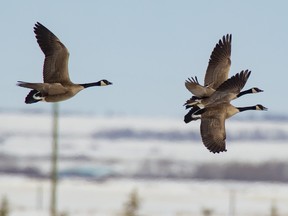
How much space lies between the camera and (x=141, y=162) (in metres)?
119

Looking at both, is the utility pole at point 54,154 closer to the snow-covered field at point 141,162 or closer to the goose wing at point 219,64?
the snow-covered field at point 141,162

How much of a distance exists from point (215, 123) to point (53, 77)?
3.11ft

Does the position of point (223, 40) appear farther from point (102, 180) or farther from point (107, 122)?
point (107, 122)

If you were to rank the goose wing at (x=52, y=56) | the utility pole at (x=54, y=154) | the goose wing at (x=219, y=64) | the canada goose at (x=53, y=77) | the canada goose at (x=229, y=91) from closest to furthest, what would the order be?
1. the canada goose at (x=229, y=91)
2. the canada goose at (x=53, y=77)
3. the goose wing at (x=52, y=56)
4. the goose wing at (x=219, y=64)
5. the utility pole at (x=54, y=154)

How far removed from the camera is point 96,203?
6694cm

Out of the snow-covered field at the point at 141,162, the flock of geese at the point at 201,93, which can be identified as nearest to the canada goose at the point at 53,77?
the flock of geese at the point at 201,93

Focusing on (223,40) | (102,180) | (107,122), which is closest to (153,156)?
(102,180)

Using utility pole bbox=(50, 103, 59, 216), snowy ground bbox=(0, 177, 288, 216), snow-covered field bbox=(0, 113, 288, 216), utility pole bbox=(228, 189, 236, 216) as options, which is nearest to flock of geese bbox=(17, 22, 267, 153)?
utility pole bbox=(50, 103, 59, 216)

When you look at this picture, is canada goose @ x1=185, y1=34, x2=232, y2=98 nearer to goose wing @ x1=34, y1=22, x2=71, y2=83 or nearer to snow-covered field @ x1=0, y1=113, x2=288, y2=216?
goose wing @ x1=34, y1=22, x2=71, y2=83

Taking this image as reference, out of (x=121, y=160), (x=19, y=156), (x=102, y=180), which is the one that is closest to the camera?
(x=19, y=156)

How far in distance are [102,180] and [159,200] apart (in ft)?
126

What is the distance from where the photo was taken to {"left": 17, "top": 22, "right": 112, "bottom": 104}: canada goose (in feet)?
20.4

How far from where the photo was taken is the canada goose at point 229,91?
20.0 ft

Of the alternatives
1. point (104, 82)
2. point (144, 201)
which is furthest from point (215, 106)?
point (144, 201)
